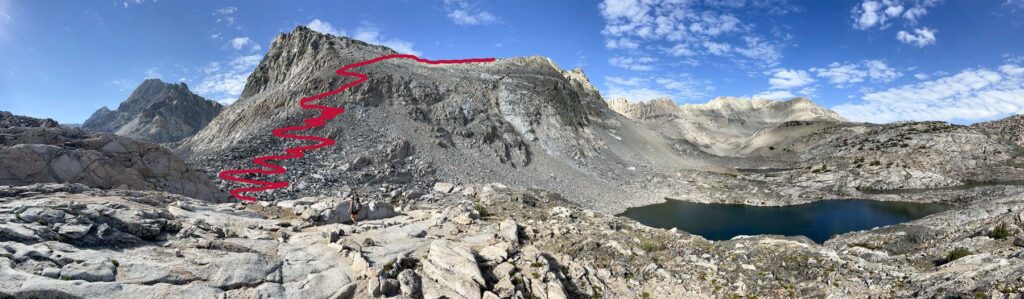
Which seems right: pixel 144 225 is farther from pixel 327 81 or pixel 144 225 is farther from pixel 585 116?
pixel 585 116

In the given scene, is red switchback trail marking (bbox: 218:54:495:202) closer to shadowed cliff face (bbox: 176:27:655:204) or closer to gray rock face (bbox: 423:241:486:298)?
shadowed cliff face (bbox: 176:27:655:204)

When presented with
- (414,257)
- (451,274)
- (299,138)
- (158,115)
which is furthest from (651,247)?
(158,115)

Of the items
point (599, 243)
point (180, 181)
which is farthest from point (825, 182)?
point (180, 181)

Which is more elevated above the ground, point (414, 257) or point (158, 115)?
point (158, 115)

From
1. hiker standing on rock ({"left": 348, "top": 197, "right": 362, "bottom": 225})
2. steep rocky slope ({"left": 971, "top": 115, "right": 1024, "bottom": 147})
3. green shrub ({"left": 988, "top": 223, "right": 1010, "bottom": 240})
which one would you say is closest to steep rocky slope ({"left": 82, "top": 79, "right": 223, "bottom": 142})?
hiker standing on rock ({"left": 348, "top": 197, "right": 362, "bottom": 225})

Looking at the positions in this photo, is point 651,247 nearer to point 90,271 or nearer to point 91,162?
point 90,271

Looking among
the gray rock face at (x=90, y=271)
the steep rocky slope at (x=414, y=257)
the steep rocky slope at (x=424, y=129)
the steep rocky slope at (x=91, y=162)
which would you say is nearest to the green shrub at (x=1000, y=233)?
the steep rocky slope at (x=414, y=257)
